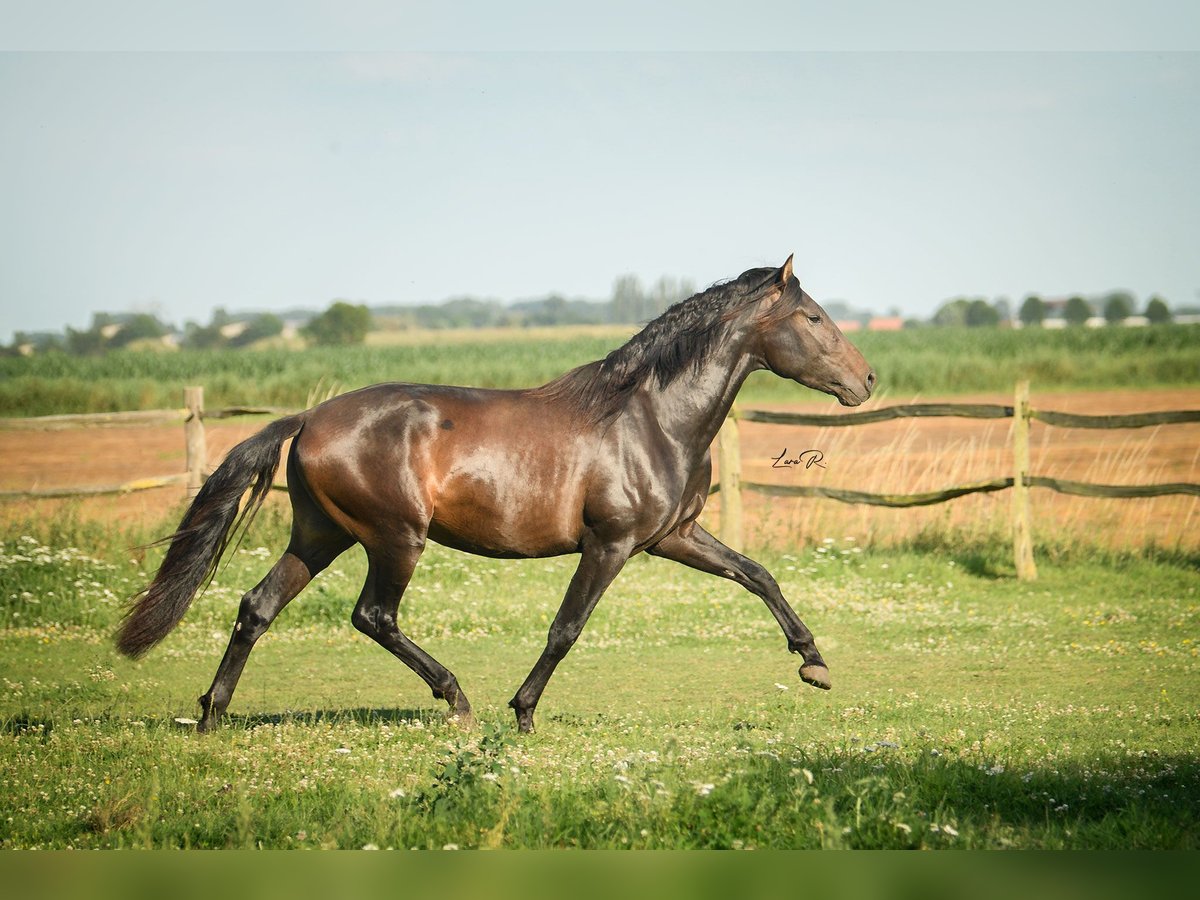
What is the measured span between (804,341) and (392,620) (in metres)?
2.62

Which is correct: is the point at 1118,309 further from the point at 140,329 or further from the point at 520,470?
the point at 520,470

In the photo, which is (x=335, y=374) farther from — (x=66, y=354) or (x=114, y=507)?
(x=114, y=507)

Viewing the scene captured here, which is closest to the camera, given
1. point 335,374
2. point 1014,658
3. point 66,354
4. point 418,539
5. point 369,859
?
point 369,859

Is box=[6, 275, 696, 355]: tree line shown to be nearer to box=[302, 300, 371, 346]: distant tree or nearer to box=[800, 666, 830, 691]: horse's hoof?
box=[302, 300, 371, 346]: distant tree

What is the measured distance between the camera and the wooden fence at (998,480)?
10.8m

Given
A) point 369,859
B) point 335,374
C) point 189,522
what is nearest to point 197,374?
point 335,374

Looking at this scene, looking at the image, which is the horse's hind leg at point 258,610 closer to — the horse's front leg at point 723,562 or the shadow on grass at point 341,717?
the shadow on grass at point 341,717

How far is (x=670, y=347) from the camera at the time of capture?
6.31 meters

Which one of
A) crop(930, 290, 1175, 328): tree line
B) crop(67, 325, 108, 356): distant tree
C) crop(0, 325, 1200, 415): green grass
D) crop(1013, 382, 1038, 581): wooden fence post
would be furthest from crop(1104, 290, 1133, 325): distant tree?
crop(1013, 382, 1038, 581): wooden fence post

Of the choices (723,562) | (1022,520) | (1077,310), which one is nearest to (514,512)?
(723,562)

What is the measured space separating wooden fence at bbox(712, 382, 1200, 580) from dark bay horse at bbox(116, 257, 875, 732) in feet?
17.2

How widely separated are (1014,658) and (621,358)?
12.8 ft

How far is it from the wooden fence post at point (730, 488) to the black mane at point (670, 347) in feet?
19.1

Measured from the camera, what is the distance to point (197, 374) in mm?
42875
